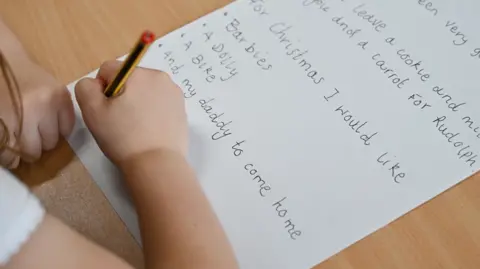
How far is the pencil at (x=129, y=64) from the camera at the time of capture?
1.78ft

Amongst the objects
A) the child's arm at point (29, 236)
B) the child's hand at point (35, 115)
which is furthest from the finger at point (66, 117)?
the child's arm at point (29, 236)

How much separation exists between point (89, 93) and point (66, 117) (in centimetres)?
4

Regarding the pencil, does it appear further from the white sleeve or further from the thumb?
the white sleeve

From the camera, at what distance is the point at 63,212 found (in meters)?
0.62

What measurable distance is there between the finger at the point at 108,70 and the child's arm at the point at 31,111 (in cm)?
5

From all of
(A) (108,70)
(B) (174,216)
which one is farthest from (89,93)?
(B) (174,216)

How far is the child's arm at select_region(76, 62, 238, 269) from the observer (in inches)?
22.3

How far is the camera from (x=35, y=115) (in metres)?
0.66

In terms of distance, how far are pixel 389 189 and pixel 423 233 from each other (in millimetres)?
50

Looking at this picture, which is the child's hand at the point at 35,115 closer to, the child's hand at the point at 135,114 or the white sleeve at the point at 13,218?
the child's hand at the point at 135,114

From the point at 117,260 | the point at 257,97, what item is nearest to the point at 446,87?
the point at 257,97

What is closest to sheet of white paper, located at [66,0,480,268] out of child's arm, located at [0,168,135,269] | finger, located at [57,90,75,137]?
finger, located at [57,90,75,137]

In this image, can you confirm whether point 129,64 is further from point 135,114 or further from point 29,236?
point 29,236

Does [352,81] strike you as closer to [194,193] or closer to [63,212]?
[194,193]
